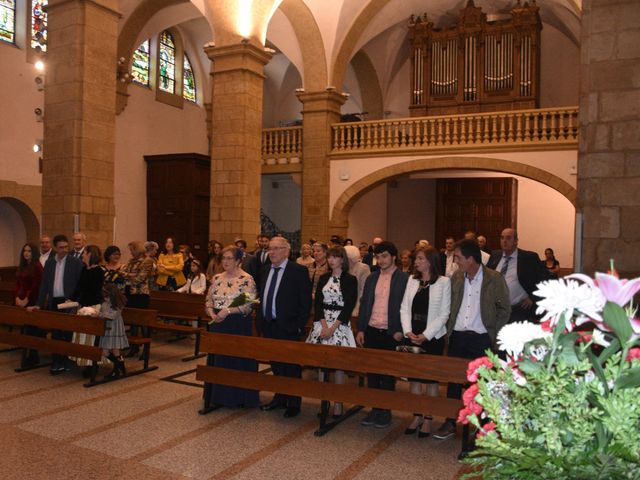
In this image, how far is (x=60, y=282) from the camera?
689 centimetres

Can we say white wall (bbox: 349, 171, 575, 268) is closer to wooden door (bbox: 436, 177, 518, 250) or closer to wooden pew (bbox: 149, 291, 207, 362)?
wooden door (bbox: 436, 177, 518, 250)

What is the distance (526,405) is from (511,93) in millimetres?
16186

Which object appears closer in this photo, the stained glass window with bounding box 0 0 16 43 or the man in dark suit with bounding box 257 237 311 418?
the man in dark suit with bounding box 257 237 311 418

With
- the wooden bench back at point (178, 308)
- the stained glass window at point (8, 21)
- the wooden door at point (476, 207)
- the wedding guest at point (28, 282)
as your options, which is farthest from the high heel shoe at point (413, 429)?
the wooden door at point (476, 207)

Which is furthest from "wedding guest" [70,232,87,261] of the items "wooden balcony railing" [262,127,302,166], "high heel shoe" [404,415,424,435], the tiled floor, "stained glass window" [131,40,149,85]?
"stained glass window" [131,40,149,85]

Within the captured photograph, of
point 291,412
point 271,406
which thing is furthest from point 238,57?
point 291,412

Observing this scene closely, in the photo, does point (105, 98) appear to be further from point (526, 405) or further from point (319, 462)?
point (526, 405)

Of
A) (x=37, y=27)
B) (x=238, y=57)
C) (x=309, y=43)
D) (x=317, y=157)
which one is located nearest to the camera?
(x=238, y=57)

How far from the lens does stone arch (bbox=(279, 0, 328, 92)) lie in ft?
49.8

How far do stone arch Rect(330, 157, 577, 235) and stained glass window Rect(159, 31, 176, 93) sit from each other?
6603 mm

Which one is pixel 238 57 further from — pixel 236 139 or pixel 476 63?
pixel 476 63

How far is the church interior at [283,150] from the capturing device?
4629 mm

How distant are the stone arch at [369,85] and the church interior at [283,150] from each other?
0.15ft

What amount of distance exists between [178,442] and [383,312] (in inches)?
75.8
